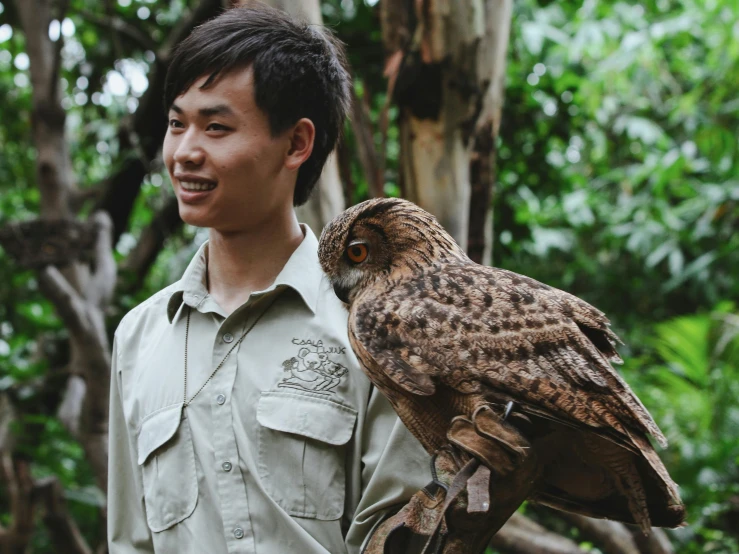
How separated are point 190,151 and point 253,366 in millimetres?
468

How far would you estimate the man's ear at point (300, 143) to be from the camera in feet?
5.34

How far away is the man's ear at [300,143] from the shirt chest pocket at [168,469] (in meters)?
0.58

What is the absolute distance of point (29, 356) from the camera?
5.91 meters

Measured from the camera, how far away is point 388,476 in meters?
1.48

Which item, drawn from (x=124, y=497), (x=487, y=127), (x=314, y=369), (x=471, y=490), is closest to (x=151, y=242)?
(x=487, y=127)

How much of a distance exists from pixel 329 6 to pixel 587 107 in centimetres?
271

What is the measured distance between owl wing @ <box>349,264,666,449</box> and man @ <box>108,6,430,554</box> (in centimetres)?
25

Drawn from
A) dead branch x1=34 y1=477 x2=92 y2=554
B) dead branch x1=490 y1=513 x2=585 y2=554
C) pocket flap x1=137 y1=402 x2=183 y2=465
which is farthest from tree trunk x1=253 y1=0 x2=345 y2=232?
dead branch x1=34 y1=477 x2=92 y2=554

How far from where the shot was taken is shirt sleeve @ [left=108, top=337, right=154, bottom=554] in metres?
1.73

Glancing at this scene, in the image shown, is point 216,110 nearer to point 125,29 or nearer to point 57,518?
point 57,518

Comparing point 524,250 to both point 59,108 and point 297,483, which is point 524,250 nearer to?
point 59,108

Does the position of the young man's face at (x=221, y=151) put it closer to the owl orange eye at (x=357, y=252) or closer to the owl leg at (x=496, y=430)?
the owl orange eye at (x=357, y=252)

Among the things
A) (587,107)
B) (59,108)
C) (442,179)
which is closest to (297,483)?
(442,179)

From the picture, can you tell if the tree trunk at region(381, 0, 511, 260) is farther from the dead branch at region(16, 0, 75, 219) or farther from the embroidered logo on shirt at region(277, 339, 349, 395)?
the dead branch at region(16, 0, 75, 219)
